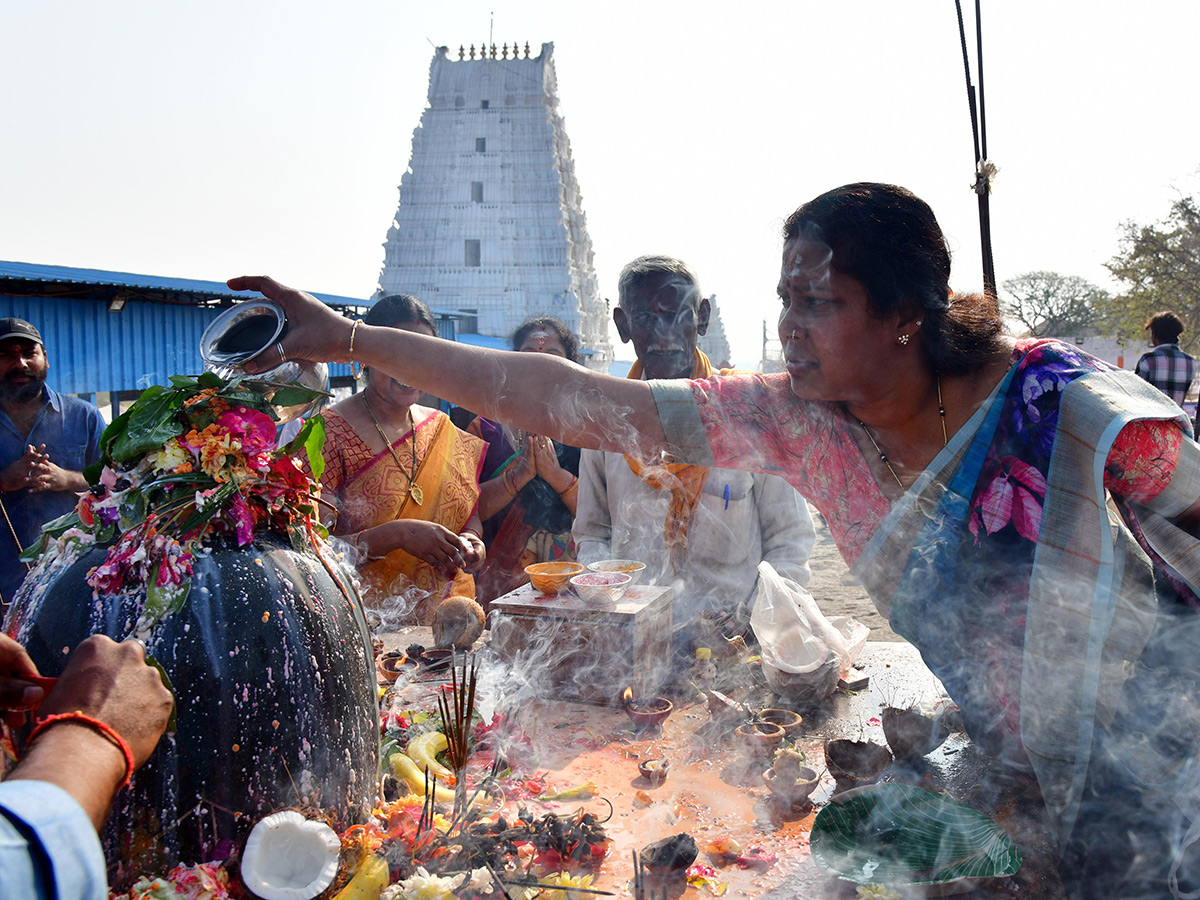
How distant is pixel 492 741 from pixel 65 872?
5.18 feet

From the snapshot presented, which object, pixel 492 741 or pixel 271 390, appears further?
pixel 492 741

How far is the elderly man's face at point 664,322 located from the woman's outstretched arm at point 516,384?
4.90 ft

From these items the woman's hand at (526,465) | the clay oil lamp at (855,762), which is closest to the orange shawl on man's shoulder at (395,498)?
the woman's hand at (526,465)

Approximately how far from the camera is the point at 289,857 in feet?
5.41

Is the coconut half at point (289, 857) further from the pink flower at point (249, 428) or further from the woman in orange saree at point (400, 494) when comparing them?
the woman in orange saree at point (400, 494)

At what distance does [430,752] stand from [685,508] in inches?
75.4

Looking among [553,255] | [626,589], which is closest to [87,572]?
[626,589]

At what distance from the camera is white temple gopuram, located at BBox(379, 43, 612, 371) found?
31531mm

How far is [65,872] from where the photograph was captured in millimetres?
1019

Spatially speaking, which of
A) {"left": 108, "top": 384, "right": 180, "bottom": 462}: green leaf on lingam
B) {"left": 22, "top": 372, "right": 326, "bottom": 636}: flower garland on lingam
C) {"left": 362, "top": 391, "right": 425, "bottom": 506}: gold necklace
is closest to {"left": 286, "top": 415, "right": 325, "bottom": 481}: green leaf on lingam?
{"left": 22, "top": 372, "right": 326, "bottom": 636}: flower garland on lingam

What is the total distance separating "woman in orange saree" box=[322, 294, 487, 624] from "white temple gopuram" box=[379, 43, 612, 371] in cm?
2757

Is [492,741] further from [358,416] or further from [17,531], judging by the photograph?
[17,531]

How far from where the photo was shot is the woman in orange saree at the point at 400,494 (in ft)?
11.8

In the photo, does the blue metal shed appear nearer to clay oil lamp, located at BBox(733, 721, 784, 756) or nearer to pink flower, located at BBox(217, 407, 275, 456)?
pink flower, located at BBox(217, 407, 275, 456)
